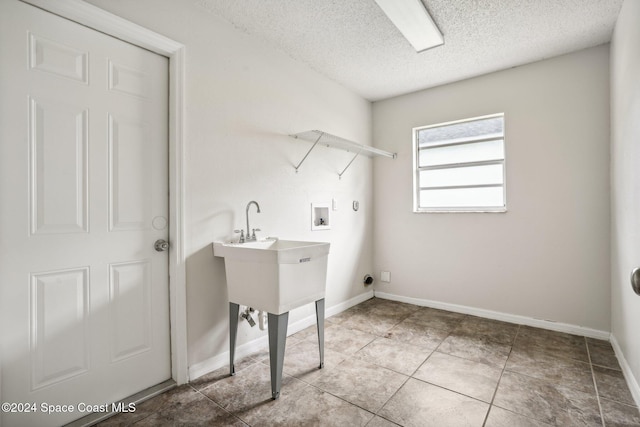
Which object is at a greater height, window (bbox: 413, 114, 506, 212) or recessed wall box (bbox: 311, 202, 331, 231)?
window (bbox: 413, 114, 506, 212)

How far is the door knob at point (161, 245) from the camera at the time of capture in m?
1.88

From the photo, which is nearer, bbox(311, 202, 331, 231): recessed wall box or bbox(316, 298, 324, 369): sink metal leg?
bbox(316, 298, 324, 369): sink metal leg

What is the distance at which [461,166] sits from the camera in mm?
3328

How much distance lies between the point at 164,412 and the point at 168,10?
7.64 ft

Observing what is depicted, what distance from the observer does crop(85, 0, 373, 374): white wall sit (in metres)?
1.99

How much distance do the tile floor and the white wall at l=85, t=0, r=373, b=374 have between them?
0.38 metres

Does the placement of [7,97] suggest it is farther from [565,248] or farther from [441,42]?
[565,248]

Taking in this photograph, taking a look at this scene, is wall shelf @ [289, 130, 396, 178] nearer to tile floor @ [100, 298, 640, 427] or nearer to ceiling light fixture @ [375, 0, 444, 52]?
ceiling light fixture @ [375, 0, 444, 52]

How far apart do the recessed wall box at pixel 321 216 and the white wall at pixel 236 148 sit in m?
0.06

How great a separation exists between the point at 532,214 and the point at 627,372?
1.37m

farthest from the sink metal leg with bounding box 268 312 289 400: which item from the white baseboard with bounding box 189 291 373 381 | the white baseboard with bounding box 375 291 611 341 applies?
the white baseboard with bounding box 375 291 611 341

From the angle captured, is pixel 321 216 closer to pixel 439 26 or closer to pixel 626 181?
pixel 439 26

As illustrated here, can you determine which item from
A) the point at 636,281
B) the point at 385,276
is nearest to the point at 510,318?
the point at 385,276

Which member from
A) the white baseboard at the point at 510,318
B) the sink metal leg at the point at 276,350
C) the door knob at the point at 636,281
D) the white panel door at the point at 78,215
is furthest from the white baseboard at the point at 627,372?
the white panel door at the point at 78,215
